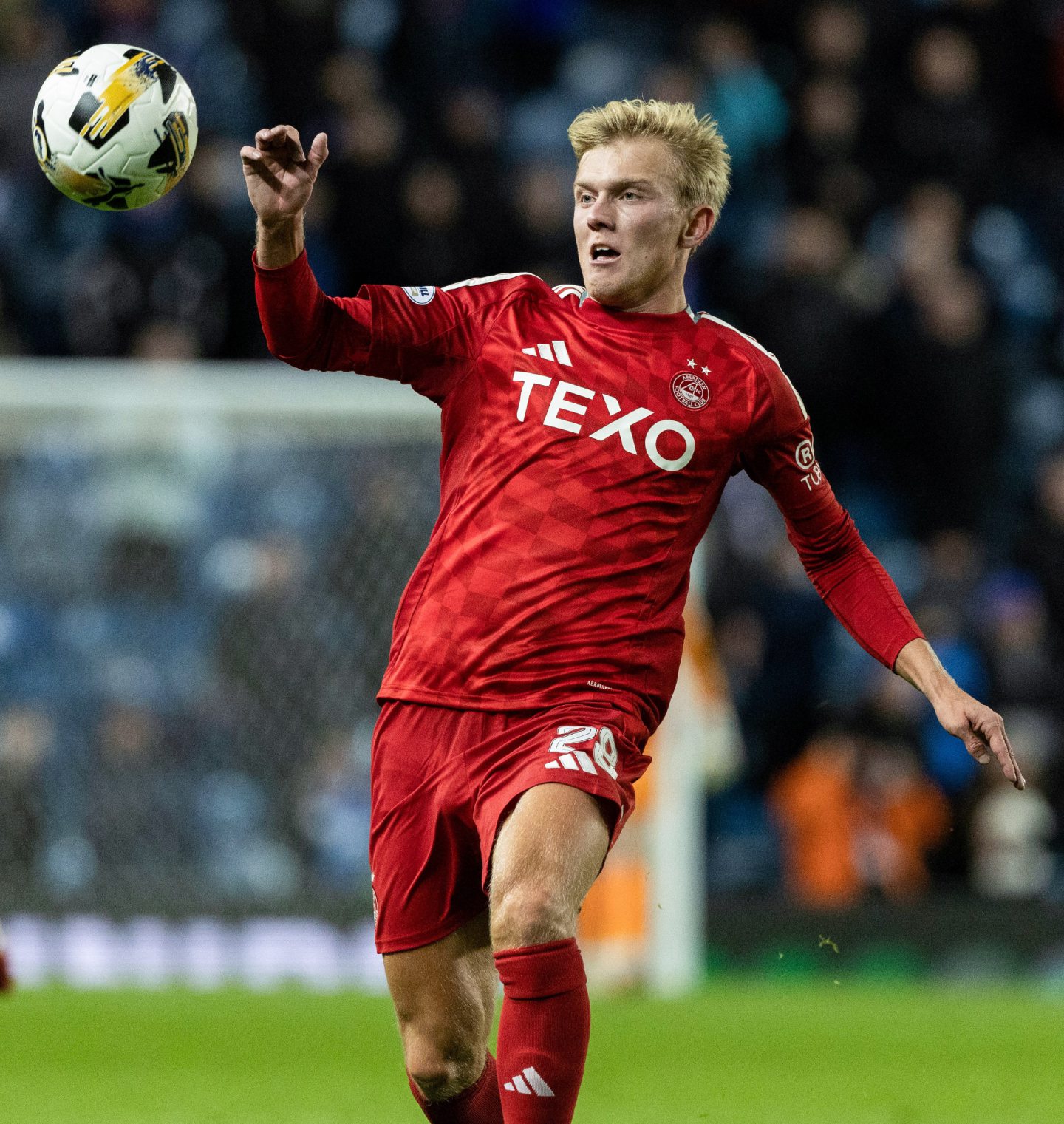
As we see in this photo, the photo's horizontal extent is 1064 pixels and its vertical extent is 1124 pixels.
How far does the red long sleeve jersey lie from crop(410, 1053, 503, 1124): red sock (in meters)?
0.88

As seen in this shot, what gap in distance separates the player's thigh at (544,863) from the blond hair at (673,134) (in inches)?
56.1

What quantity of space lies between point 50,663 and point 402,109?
497 cm

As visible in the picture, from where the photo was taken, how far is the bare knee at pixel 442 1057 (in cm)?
461

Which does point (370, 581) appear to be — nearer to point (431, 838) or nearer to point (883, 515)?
point (883, 515)

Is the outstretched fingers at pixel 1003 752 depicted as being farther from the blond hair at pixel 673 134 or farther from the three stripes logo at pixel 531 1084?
the blond hair at pixel 673 134

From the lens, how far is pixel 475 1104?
15.5 feet

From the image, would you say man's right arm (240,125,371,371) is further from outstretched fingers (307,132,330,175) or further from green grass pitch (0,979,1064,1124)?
green grass pitch (0,979,1064,1124)

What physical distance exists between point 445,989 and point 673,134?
6.41 feet

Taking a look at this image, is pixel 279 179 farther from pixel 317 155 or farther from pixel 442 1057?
pixel 442 1057

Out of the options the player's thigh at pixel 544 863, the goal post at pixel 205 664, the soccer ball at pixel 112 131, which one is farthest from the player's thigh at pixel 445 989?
the goal post at pixel 205 664

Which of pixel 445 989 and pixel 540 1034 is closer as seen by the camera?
pixel 540 1034

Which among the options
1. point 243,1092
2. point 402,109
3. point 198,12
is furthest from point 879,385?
point 243,1092

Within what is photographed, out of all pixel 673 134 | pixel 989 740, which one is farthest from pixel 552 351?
pixel 989 740

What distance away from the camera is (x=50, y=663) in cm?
1093
